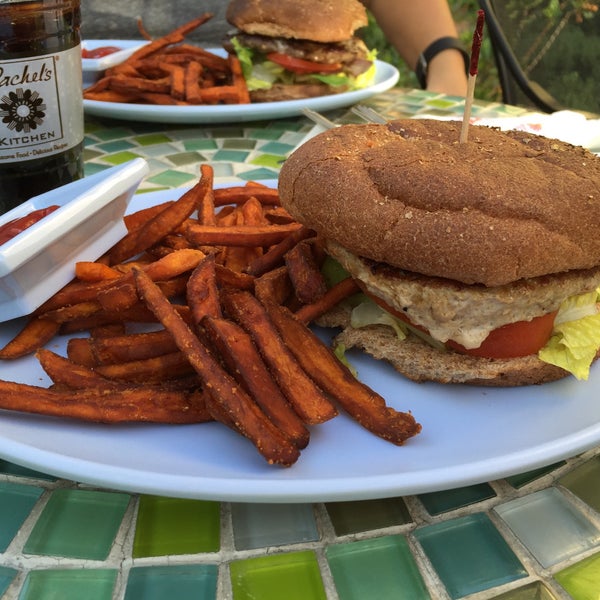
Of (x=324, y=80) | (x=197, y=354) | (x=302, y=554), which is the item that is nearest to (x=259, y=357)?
(x=197, y=354)

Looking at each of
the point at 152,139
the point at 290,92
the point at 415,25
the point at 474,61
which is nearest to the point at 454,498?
the point at 474,61

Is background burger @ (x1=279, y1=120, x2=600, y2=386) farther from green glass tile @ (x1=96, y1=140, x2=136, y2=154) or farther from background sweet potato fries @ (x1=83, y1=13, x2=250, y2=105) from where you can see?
background sweet potato fries @ (x1=83, y1=13, x2=250, y2=105)

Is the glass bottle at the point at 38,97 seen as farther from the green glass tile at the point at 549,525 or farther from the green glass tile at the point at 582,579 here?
the green glass tile at the point at 582,579

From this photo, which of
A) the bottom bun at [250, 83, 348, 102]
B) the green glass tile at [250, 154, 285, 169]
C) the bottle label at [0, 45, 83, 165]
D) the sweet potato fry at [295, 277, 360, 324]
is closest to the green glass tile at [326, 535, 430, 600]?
the sweet potato fry at [295, 277, 360, 324]

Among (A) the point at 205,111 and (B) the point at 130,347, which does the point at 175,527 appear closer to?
(B) the point at 130,347

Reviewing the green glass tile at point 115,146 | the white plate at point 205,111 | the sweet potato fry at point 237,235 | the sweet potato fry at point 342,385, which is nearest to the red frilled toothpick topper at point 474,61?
the sweet potato fry at point 237,235

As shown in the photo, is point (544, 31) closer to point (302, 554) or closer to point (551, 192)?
point (551, 192)

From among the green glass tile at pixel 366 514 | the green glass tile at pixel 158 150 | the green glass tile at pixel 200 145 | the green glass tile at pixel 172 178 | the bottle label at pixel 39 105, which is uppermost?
the bottle label at pixel 39 105
